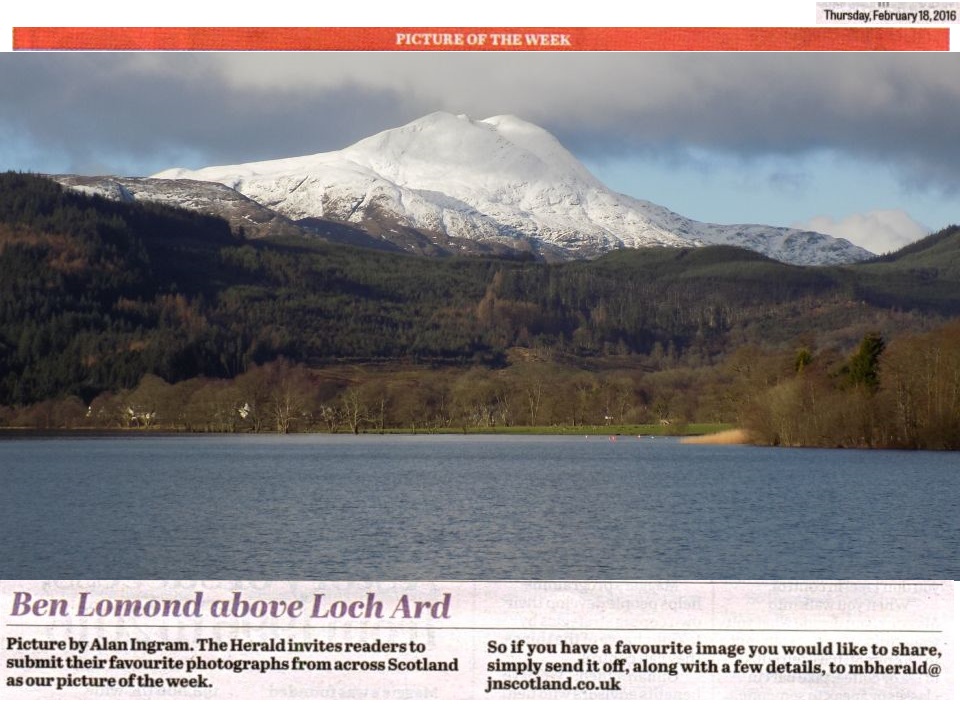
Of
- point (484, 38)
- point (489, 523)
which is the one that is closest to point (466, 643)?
point (484, 38)

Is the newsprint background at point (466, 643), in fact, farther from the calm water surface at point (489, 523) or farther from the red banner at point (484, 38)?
the calm water surface at point (489, 523)

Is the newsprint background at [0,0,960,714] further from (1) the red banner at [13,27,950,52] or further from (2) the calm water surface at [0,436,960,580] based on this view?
(2) the calm water surface at [0,436,960,580]

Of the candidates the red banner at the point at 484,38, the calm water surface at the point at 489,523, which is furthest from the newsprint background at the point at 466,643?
the calm water surface at the point at 489,523

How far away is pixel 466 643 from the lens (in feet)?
49.9

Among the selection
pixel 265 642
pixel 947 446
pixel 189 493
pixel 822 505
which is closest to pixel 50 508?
pixel 189 493

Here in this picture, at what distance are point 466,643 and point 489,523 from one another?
32270mm

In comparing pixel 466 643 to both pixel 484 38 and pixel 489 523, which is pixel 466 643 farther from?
pixel 489 523

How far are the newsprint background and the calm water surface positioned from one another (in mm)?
16995

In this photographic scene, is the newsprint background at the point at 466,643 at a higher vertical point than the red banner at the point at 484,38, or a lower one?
lower

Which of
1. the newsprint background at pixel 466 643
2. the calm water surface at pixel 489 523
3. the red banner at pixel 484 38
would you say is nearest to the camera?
the red banner at pixel 484 38

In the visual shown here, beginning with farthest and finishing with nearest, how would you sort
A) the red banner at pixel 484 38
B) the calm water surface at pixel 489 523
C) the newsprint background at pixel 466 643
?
the calm water surface at pixel 489 523
the newsprint background at pixel 466 643
the red banner at pixel 484 38

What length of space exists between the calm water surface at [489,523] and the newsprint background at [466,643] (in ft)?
55.8

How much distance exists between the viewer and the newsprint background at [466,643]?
14938mm

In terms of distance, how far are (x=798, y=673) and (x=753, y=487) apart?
54.9 metres
